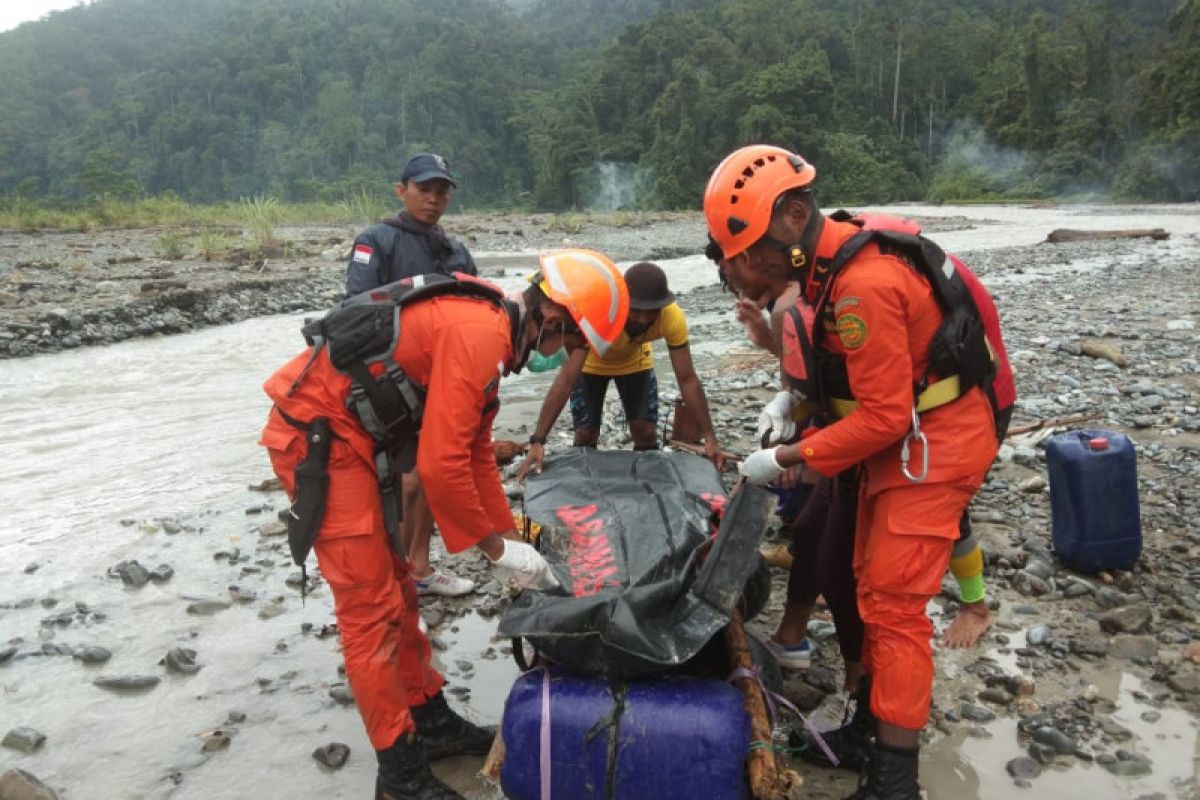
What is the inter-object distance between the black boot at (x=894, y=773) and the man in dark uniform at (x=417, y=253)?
8.11ft

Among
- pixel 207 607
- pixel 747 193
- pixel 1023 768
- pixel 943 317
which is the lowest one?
pixel 1023 768

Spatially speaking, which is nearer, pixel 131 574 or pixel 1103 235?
pixel 131 574

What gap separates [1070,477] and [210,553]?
4.89m

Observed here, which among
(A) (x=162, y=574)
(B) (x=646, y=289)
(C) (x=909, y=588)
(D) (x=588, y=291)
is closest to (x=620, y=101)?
(B) (x=646, y=289)

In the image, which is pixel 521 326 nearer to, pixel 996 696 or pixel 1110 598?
pixel 996 696

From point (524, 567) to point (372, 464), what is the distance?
64 cm

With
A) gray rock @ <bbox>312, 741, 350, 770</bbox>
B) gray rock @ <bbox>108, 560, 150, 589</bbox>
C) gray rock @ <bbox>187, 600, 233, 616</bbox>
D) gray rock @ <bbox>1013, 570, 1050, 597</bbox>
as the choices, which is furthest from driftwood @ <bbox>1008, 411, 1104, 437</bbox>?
gray rock @ <bbox>108, 560, 150, 589</bbox>

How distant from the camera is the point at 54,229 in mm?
27578

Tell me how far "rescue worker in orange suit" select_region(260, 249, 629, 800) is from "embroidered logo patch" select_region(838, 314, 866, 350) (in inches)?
34.0

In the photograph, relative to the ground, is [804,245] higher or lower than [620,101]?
lower

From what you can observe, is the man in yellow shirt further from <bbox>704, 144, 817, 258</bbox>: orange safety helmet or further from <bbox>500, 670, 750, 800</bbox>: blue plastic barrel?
<bbox>500, 670, 750, 800</bbox>: blue plastic barrel

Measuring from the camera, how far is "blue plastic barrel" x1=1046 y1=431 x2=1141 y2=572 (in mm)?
4074

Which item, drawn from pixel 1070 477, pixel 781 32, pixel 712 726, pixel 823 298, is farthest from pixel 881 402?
pixel 781 32

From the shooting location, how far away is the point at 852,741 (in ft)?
10.4
